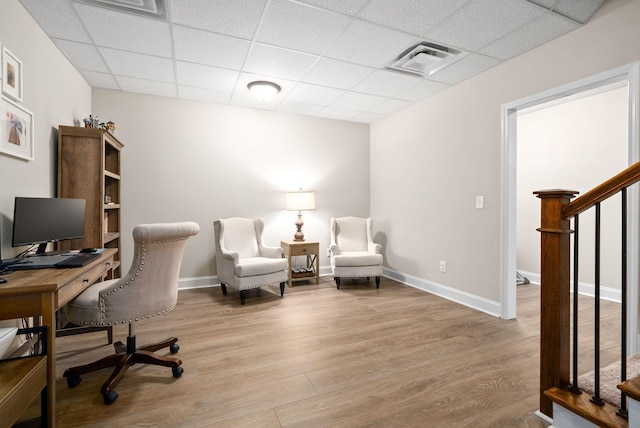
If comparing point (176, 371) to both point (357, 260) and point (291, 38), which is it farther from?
point (291, 38)

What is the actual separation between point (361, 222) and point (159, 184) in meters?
2.78

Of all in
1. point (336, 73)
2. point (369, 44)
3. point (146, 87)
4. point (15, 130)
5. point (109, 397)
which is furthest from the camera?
point (146, 87)

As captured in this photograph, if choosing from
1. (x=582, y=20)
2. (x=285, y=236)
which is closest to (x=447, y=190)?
(x=582, y=20)

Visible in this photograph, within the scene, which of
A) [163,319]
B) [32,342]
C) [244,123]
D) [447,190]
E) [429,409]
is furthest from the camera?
[244,123]

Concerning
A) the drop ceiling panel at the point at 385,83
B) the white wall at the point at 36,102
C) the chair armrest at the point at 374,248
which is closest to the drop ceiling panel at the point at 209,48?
the white wall at the point at 36,102

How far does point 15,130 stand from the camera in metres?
2.01

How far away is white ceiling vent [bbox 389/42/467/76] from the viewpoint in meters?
2.70

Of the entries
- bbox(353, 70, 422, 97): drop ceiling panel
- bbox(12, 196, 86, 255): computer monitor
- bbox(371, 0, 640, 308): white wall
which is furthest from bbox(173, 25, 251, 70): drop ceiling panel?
bbox(371, 0, 640, 308): white wall

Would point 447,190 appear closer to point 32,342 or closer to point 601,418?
point 601,418

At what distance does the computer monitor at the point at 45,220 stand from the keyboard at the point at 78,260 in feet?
0.87

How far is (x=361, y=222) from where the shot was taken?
4508mm

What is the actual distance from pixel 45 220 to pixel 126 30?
1.56 m

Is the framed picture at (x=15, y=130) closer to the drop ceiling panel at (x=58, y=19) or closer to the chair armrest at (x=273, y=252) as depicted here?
the drop ceiling panel at (x=58, y=19)

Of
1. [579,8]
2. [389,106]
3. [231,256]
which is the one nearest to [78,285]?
[231,256]
